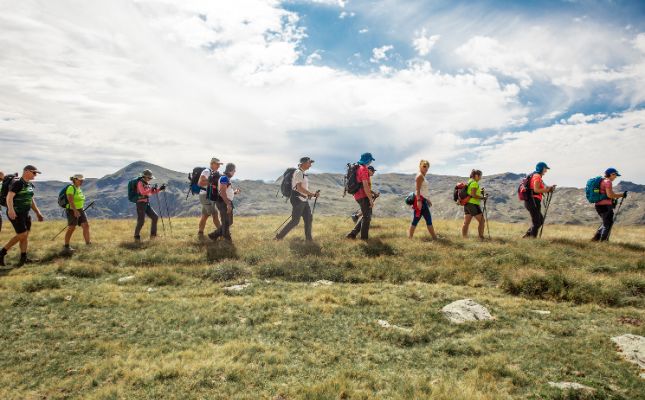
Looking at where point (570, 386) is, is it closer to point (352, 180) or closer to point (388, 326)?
point (388, 326)

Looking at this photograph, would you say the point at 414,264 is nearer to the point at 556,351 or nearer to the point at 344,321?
the point at 344,321

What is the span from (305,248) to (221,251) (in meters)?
3.32

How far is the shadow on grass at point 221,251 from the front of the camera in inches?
547

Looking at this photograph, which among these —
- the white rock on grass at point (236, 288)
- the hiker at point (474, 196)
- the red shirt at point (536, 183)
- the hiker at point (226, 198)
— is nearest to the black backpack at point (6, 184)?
the hiker at point (226, 198)

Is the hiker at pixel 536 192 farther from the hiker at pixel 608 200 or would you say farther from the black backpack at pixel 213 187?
the black backpack at pixel 213 187

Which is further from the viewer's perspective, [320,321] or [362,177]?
[362,177]

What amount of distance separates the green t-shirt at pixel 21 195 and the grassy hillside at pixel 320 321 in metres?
2.15

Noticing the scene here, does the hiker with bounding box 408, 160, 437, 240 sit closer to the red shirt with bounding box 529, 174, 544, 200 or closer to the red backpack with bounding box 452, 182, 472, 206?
the red backpack with bounding box 452, 182, 472, 206

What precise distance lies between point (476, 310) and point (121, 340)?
779cm

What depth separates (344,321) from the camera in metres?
8.37

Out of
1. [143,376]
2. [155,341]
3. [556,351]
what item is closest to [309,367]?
[143,376]

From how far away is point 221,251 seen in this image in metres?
14.4

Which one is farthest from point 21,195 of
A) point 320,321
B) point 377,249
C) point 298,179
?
point 377,249

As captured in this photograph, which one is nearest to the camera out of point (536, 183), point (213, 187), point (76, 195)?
point (76, 195)
